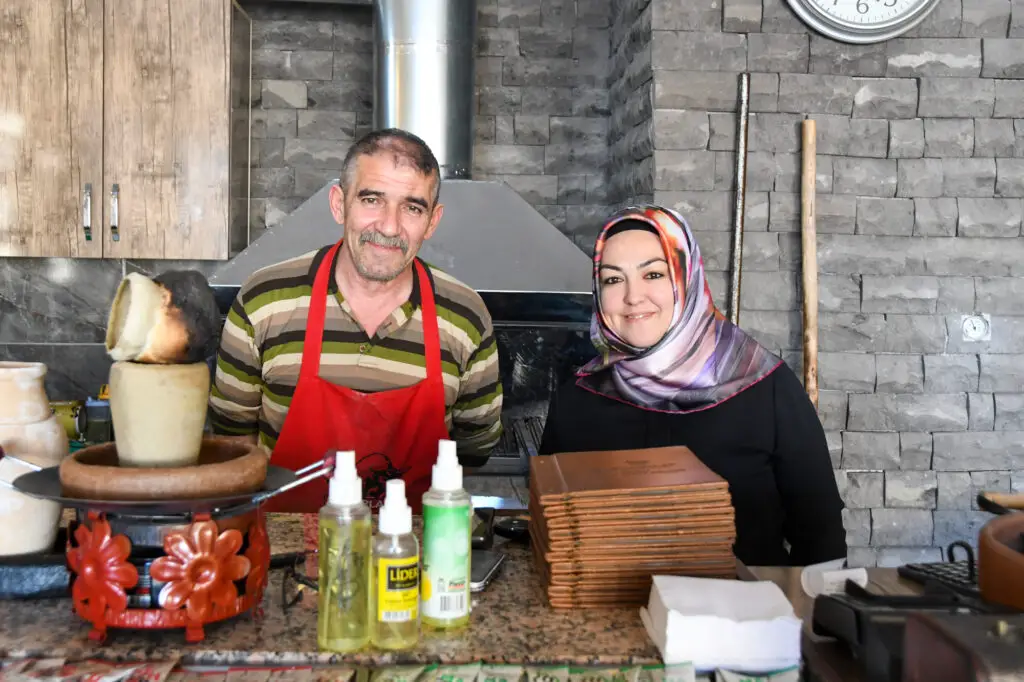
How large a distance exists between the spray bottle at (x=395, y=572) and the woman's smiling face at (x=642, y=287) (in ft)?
3.33

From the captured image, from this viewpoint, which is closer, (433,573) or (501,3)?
(433,573)

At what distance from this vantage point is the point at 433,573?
1060 millimetres

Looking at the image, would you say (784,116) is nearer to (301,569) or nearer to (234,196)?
(234,196)

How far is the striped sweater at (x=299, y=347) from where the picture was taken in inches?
81.0

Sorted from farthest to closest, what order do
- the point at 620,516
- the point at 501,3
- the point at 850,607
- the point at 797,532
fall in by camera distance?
the point at 501,3, the point at 797,532, the point at 620,516, the point at 850,607

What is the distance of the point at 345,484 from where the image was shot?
1003 millimetres

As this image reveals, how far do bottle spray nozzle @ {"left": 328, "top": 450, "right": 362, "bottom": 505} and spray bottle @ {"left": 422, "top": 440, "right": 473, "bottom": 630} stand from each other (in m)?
0.10

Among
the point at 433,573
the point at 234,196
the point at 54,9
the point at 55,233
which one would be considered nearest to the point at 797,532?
the point at 433,573

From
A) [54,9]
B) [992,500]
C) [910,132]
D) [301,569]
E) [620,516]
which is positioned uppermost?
[54,9]

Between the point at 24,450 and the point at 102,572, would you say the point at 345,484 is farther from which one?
the point at 24,450

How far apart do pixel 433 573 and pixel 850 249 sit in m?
2.39

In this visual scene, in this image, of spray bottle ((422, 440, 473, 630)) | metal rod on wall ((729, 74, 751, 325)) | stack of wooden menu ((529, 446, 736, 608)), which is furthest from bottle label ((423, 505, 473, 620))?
metal rod on wall ((729, 74, 751, 325))

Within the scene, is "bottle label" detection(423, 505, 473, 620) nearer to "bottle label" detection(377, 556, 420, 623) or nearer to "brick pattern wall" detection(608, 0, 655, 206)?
"bottle label" detection(377, 556, 420, 623)

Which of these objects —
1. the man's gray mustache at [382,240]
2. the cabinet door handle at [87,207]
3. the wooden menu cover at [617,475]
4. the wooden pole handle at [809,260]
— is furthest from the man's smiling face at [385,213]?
the cabinet door handle at [87,207]
